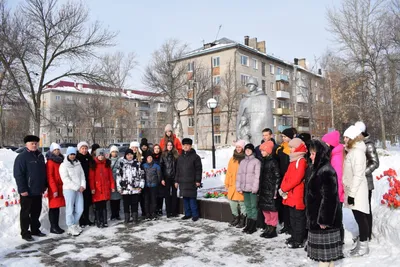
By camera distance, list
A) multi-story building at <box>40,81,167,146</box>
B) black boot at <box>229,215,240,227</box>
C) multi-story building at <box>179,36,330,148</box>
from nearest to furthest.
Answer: black boot at <box>229,215,240,227</box>
multi-story building at <box>40,81,167,146</box>
multi-story building at <box>179,36,330,148</box>

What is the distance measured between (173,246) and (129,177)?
7.30ft

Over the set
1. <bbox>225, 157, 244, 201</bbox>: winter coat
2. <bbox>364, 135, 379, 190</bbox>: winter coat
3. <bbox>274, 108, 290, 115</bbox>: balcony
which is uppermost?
<bbox>274, 108, 290, 115</bbox>: balcony

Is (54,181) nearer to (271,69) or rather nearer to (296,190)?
(296,190)

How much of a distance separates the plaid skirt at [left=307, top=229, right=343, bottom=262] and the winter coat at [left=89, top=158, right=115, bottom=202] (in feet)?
15.1

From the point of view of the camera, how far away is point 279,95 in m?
52.6

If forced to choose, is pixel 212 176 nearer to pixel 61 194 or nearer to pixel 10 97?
pixel 61 194

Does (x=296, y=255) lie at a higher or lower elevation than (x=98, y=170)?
lower

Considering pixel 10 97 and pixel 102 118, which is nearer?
pixel 10 97

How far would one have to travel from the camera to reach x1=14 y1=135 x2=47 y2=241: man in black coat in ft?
20.1

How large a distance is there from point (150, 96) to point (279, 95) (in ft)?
71.0

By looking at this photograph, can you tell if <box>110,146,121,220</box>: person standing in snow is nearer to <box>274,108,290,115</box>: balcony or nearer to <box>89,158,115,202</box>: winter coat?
<box>89,158,115,202</box>: winter coat

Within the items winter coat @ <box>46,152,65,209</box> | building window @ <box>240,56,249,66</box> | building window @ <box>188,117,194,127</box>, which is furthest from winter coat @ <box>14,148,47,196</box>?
building window @ <box>188,117,194,127</box>

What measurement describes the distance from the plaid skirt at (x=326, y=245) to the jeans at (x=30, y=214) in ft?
16.7

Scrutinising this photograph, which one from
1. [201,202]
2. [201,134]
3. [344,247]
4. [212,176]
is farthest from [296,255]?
[201,134]
